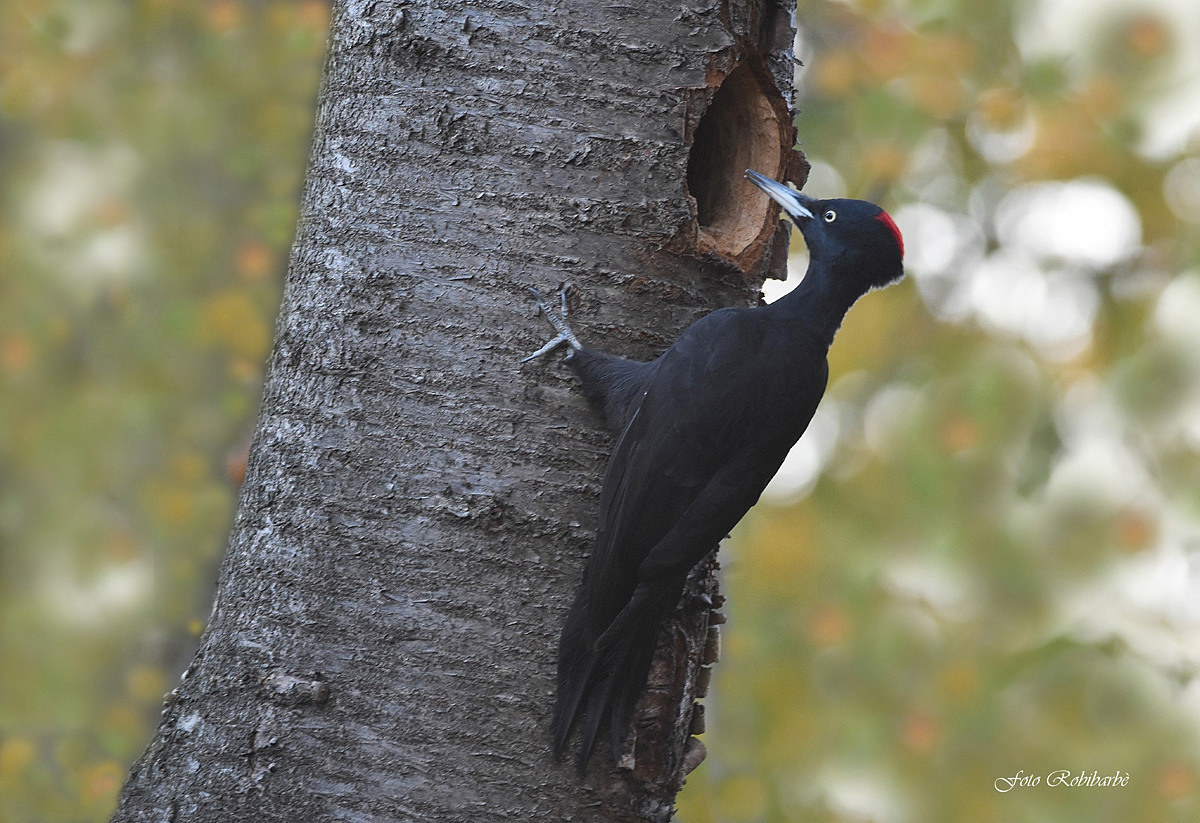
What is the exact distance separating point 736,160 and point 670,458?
23.9 inches

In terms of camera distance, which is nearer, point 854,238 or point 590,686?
point 590,686

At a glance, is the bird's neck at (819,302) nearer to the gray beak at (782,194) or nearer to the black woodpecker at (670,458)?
the black woodpecker at (670,458)

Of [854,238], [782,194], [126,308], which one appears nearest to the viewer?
[782,194]

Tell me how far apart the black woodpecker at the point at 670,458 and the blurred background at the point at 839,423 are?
45.2 inches

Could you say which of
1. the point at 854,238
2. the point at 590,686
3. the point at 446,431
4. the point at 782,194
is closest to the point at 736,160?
the point at 782,194

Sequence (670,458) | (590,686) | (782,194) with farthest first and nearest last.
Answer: (782,194)
(670,458)
(590,686)

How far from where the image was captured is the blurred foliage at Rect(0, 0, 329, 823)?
4.28 m

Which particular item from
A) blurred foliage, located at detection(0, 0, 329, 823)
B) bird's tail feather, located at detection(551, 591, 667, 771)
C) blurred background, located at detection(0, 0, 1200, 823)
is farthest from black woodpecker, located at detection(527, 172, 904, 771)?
blurred foliage, located at detection(0, 0, 329, 823)

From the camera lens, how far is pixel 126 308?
15.0 ft

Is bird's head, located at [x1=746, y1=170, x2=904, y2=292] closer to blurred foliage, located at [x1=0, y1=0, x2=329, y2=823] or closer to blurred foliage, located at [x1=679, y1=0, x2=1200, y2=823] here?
blurred foliage, located at [x1=679, y1=0, x2=1200, y2=823]

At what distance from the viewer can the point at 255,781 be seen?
1.42 m

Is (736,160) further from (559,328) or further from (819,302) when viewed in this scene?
(559,328)

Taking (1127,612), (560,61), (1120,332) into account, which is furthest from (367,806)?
(1120,332)

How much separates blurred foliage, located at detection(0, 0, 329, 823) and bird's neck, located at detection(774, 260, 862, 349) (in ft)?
9.09
